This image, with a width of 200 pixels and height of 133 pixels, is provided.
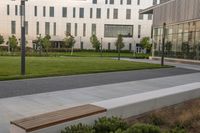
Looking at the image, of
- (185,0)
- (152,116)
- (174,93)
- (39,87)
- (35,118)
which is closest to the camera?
(35,118)

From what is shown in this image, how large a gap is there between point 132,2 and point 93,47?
1747 cm

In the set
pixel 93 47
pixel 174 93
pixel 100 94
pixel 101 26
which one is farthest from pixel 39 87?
pixel 101 26

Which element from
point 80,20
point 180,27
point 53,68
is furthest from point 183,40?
point 80,20

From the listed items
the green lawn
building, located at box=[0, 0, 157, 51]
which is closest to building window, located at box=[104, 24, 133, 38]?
building, located at box=[0, 0, 157, 51]

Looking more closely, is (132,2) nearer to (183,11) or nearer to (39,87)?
(183,11)

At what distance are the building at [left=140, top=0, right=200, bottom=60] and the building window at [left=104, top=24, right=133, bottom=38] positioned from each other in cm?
3539

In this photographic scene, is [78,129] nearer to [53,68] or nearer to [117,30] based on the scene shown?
[53,68]

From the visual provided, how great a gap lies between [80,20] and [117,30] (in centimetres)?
1092

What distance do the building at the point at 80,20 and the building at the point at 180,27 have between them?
35.3 metres

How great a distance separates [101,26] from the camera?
73.6m

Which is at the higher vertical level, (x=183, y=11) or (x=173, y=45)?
(x=183, y=11)

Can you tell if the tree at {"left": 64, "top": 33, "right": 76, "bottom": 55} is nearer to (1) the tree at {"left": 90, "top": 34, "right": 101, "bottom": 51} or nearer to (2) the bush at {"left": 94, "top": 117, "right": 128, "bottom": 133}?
Result: (1) the tree at {"left": 90, "top": 34, "right": 101, "bottom": 51}

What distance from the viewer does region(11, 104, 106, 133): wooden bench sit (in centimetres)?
421

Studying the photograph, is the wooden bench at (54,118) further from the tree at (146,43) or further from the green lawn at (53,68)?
the tree at (146,43)
